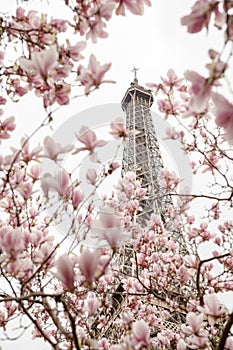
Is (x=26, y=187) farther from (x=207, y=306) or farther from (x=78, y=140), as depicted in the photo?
(x=207, y=306)

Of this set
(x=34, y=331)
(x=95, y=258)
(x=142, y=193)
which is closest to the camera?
(x=95, y=258)

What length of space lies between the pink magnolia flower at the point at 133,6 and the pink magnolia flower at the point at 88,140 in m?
0.46

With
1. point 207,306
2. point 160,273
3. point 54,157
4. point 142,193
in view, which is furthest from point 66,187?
point 160,273

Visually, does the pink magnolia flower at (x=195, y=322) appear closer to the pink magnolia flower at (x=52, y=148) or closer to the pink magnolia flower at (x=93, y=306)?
the pink magnolia flower at (x=93, y=306)

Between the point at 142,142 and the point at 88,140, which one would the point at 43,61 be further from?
the point at 142,142

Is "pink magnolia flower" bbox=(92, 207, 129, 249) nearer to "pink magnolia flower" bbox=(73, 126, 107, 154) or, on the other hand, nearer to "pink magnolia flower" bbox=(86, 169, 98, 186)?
"pink magnolia flower" bbox=(73, 126, 107, 154)

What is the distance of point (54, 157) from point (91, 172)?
0.44m

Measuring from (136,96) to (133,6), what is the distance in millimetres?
21619

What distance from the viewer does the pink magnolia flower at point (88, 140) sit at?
122 centimetres

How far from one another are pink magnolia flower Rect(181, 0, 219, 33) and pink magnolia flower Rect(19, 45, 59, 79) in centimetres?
43

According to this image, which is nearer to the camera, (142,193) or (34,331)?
(142,193)

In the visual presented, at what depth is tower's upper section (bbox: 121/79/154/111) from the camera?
72.3ft

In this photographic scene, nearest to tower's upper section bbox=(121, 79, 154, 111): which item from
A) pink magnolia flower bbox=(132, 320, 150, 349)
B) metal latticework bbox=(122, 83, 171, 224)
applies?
metal latticework bbox=(122, 83, 171, 224)

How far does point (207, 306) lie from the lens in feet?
4.41
